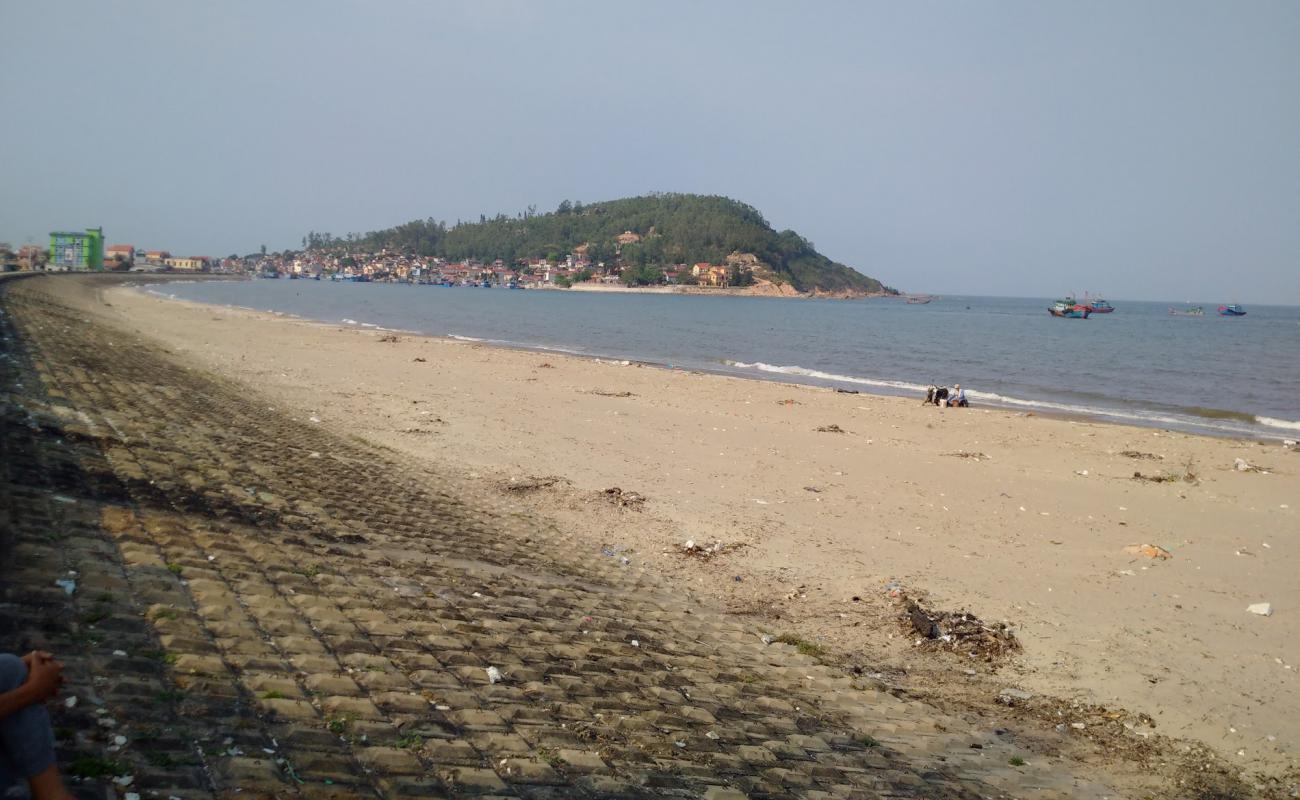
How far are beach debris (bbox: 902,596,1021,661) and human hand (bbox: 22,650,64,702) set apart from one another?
635 cm

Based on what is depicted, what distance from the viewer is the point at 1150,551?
9703 mm

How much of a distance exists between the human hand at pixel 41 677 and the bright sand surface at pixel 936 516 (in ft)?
18.5

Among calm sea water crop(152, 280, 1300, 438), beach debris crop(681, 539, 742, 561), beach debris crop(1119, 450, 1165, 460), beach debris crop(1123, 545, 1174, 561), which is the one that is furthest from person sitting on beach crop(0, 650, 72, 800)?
calm sea water crop(152, 280, 1300, 438)

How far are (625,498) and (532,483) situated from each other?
145cm

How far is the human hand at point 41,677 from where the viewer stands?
2639 millimetres

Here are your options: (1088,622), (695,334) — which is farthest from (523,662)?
(695,334)

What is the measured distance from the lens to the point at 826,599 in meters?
7.96

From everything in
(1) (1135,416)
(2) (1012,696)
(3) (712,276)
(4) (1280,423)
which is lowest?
(2) (1012,696)

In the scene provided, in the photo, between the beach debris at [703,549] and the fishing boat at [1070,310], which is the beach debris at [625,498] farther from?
the fishing boat at [1070,310]

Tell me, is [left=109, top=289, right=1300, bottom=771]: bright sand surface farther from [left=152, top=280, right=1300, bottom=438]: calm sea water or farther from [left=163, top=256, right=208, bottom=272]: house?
[left=163, top=256, right=208, bottom=272]: house

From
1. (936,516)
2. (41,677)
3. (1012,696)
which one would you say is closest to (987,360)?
(936,516)

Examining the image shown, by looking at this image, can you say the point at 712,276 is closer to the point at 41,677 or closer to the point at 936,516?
the point at 936,516

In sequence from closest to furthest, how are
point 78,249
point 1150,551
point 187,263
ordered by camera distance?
1. point 1150,551
2. point 78,249
3. point 187,263

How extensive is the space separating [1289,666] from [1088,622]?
1540 mm
